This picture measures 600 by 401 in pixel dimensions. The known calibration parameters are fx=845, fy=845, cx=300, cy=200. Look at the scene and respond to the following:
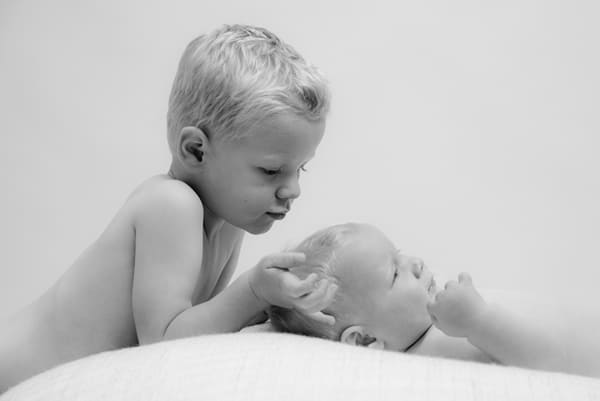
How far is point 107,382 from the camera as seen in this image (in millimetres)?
946

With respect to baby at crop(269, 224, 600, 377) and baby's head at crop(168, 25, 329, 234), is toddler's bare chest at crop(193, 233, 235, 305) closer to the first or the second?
baby's head at crop(168, 25, 329, 234)

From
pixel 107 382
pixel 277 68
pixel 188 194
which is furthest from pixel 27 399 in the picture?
pixel 277 68

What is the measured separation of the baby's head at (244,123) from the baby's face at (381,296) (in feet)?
0.58

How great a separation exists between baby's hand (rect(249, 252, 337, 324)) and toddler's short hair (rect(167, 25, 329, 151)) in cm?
26

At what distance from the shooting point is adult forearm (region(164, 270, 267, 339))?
1283 mm

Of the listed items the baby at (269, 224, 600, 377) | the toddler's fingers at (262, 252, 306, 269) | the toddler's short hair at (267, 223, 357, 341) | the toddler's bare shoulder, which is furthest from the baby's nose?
the toddler's bare shoulder

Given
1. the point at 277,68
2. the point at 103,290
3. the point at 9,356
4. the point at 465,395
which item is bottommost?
the point at 9,356

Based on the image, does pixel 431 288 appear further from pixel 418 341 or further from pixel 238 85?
pixel 238 85

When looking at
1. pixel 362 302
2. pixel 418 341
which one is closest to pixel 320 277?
pixel 362 302

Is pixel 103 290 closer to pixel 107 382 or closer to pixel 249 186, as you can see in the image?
pixel 249 186

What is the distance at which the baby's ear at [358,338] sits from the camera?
51.9 inches

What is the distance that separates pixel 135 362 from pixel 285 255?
1.07 feet

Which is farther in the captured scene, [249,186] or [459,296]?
[249,186]

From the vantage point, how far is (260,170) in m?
1.41
